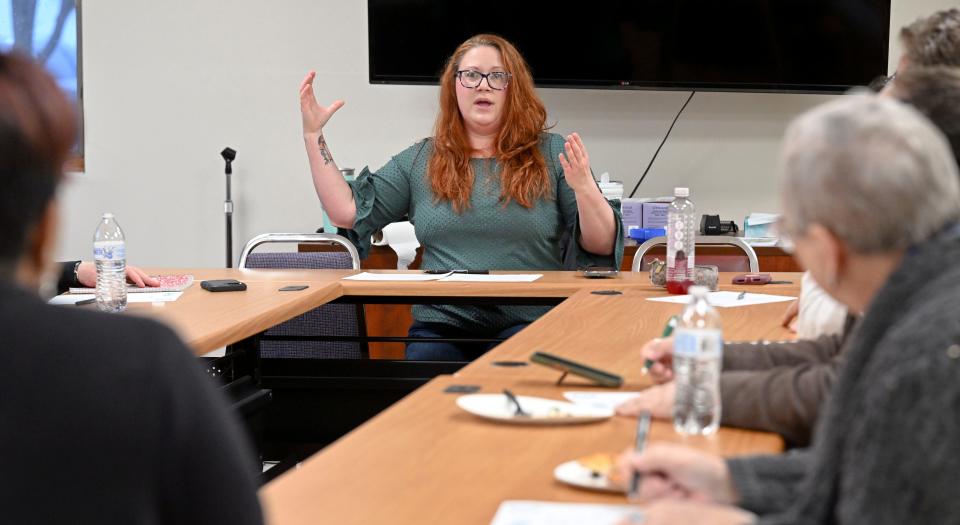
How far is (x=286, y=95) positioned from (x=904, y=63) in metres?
3.81

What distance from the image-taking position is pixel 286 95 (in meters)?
5.41

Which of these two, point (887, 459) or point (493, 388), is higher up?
point (887, 459)

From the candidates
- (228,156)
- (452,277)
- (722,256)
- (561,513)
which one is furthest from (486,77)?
(561,513)

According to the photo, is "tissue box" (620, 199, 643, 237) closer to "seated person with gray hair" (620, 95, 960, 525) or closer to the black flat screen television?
the black flat screen television

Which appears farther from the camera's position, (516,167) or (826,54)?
(826,54)

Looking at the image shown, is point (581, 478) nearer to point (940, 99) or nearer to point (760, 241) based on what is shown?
point (940, 99)

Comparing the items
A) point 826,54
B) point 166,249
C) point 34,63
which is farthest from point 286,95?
point 34,63

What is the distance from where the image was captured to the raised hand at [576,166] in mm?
3354

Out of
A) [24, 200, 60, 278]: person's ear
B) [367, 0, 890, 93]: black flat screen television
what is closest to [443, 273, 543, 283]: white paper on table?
[367, 0, 890, 93]: black flat screen television

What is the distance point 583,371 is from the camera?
195 cm

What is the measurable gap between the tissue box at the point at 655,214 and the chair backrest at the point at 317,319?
4.78 ft

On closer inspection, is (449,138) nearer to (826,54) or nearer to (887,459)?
(826,54)

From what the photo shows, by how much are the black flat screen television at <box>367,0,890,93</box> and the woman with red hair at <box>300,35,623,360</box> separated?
3.78 feet

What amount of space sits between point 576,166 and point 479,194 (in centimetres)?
41
